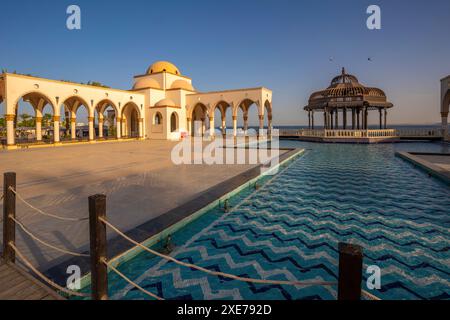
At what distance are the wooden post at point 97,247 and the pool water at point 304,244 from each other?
0.65m

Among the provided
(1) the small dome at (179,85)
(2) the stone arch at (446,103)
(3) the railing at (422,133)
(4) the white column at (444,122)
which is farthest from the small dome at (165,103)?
(4) the white column at (444,122)

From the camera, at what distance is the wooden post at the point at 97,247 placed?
244cm

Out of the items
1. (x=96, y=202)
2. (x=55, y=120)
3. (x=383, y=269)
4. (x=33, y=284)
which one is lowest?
(x=383, y=269)

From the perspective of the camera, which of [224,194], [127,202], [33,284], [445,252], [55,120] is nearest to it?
[33,284]

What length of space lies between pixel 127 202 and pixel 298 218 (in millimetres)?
3704

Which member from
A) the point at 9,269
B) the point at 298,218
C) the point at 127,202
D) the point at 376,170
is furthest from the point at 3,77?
the point at 376,170

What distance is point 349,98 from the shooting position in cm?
2556

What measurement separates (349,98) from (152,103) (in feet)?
68.6

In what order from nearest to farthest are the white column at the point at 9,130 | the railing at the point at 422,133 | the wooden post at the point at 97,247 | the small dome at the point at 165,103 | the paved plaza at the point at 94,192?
the wooden post at the point at 97,247, the paved plaza at the point at 94,192, the white column at the point at 9,130, the railing at the point at 422,133, the small dome at the point at 165,103

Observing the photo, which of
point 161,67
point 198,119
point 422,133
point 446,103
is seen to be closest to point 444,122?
point 446,103

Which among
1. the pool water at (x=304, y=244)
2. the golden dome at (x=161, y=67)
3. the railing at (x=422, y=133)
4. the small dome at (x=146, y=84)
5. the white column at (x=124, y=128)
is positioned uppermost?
the golden dome at (x=161, y=67)

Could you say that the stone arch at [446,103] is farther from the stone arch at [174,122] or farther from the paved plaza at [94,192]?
the stone arch at [174,122]

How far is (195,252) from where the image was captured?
4.11 meters
